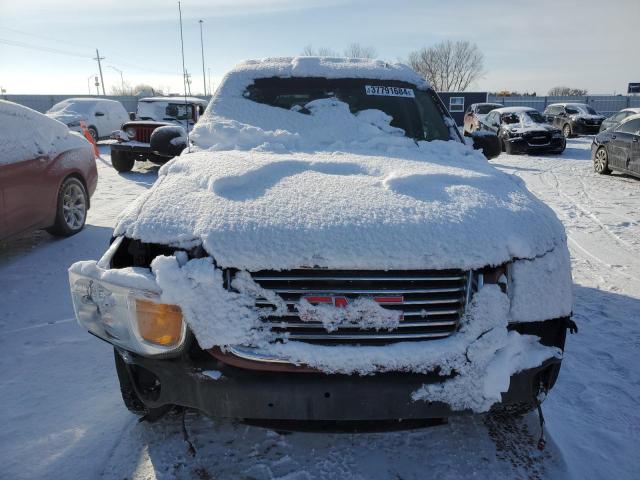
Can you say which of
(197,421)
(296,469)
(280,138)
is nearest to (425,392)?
(296,469)

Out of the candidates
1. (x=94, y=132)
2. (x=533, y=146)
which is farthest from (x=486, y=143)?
(x=94, y=132)

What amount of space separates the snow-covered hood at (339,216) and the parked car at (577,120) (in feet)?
74.0

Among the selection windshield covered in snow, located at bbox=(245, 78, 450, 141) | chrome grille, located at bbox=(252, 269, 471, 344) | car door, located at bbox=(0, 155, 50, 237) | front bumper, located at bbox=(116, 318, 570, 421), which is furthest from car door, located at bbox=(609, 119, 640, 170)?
car door, located at bbox=(0, 155, 50, 237)

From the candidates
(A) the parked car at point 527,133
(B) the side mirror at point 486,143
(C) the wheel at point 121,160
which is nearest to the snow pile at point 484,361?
(B) the side mirror at point 486,143

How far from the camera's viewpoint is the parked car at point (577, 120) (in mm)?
21656

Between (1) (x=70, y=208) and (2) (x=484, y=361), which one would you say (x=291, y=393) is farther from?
(1) (x=70, y=208)

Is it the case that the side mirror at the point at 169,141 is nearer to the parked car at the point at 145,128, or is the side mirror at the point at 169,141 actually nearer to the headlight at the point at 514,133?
the parked car at the point at 145,128

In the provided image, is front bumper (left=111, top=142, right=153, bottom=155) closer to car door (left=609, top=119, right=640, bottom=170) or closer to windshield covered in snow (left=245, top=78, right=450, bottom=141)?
windshield covered in snow (left=245, top=78, right=450, bottom=141)

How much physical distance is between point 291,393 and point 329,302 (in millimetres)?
355

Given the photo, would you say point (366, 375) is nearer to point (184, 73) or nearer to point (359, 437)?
point (359, 437)

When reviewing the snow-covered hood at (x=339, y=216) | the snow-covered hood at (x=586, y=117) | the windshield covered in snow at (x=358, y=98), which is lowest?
the snow-covered hood at (x=586, y=117)

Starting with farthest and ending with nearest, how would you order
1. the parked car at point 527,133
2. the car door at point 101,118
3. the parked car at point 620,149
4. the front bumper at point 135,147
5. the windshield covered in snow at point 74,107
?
the car door at point 101,118 < the windshield covered in snow at point 74,107 < the parked car at point 527,133 < the front bumper at point 135,147 < the parked car at point 620,149

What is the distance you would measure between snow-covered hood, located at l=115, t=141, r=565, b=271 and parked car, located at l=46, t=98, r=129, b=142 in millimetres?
15904

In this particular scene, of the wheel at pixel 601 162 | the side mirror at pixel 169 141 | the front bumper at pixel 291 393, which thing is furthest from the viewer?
the wheel at pixel 601 162
